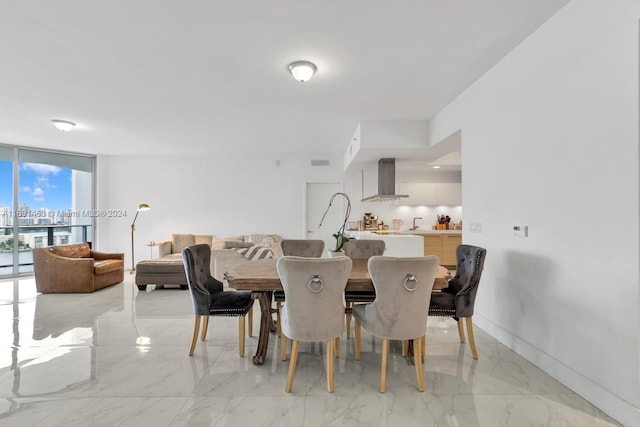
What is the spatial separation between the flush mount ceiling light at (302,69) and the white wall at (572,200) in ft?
5.83

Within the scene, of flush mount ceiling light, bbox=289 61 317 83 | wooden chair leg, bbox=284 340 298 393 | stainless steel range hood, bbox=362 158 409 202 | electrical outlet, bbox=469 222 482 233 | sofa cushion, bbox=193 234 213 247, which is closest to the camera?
wooden chair leg, bbox=284 340 298 393

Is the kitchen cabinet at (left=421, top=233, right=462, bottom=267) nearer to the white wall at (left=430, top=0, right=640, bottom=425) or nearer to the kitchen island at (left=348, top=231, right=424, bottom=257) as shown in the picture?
the kitchen island at (left=348, top=231, right=424, bottom=257)

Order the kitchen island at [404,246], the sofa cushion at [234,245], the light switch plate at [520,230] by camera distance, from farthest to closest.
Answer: the sofa cushion at [234,245] < the kitchen island at [404,246] < the light switch plate at [520,230]

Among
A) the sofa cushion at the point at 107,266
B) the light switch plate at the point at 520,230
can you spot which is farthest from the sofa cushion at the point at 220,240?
the light switch plate at the point at 520,230

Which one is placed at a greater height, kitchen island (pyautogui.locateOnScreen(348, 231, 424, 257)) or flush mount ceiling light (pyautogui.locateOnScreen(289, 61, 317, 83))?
flush mount ceiling light (pyautogui.locateOnScreen(289, 61, 317, 83))

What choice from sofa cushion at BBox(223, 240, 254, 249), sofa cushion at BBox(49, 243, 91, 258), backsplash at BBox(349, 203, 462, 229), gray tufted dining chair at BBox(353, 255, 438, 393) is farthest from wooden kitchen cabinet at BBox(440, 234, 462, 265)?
sofa cushion at BBox(49, 243, 91, 258)

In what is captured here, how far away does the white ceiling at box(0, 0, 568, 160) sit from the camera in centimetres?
217

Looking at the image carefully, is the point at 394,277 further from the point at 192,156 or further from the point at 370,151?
the point at 192,156

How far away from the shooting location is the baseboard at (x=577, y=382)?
178cm

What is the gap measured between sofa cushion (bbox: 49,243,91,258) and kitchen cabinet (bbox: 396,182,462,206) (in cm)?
628

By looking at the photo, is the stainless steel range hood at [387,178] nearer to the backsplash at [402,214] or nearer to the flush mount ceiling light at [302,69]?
the backsplash at [402,214]

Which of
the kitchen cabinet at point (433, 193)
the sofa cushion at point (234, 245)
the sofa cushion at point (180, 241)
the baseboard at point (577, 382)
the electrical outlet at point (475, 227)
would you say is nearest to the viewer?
the baseboard at point (577, 382)

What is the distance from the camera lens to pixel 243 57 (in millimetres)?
2768

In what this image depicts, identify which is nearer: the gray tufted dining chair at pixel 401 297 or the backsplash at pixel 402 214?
the gray tufted dining chair at pixel 401 297
